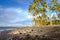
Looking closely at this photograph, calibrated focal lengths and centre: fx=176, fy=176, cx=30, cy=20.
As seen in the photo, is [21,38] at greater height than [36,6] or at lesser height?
lesser

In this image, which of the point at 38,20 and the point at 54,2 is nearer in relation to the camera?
the point at 54,2

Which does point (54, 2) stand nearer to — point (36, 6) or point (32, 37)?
point (36, 6)

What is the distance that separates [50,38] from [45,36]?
45cm

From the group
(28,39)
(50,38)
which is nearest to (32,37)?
(28,39)

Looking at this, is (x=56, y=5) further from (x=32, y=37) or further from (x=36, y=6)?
(x=32, y=37)

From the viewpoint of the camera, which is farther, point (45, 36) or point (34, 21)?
point (34, 21)

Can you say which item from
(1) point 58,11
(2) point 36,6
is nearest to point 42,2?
(2) point 36,6

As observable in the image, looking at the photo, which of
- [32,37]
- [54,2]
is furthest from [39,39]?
[54,2]

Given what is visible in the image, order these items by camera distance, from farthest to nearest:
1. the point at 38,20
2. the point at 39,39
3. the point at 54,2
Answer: the point at 38,20 → the point at 54,2 → the point at 39,39

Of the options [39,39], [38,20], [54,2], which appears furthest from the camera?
[38,20]

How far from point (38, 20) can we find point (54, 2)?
4655 millimetres

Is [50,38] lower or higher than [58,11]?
lower

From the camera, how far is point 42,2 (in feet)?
104

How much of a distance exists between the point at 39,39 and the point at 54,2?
70.9 feet
